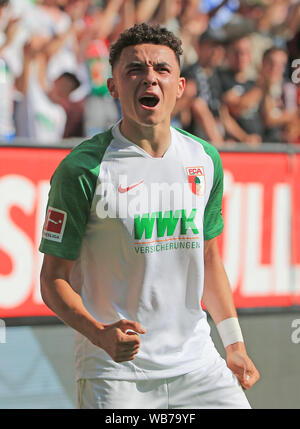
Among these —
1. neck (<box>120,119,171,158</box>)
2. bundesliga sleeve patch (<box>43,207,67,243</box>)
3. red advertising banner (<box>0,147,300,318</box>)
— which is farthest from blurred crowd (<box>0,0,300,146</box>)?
bundesliga sleeve patch (<box>43,207,67,243</box>)

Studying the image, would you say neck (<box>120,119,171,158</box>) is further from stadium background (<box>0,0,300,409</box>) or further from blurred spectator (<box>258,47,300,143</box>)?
blurred spectator (<box>258,47,300,143</box>)

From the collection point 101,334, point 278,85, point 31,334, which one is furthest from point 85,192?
point 278,85

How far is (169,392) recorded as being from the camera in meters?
2.63

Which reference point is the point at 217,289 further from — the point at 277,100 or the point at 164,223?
the point at 277,100

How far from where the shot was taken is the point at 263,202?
20.8 ft

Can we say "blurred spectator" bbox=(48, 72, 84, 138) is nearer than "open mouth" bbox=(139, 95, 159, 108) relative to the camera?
No

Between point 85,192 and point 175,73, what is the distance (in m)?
0.60

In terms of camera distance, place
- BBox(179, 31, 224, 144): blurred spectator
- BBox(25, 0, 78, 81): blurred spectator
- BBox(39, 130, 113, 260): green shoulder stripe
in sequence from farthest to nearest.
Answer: BBox(179, 31, 224, 144): blurred spectator
BBox(25, 0, 78, 81): blurred spectator
BBox(39, 130, 113, 260): green shoulder stripe

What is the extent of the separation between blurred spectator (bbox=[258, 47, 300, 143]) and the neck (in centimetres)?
621

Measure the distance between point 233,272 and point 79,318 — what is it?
12.6ft

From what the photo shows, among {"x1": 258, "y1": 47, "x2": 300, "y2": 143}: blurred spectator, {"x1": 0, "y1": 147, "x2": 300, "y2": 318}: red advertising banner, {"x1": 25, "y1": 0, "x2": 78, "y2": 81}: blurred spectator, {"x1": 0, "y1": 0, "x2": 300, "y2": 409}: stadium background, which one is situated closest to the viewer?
{"x1": 0, "y1": 0, "x2": 300, "y2": 409}: stadium background

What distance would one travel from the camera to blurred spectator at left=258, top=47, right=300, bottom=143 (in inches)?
344

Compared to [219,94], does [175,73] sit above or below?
below

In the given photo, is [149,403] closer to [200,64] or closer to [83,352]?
[83,352]
